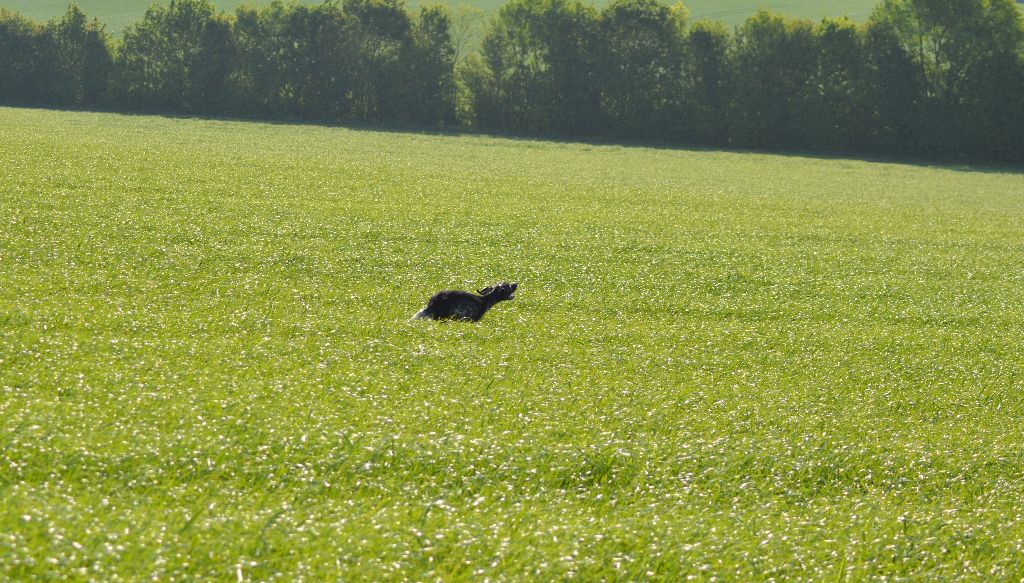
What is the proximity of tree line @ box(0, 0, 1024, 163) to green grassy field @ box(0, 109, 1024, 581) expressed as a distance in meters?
52.6

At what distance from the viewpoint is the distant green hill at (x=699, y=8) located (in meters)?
126

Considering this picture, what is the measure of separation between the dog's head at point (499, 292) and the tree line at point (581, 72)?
64.1m

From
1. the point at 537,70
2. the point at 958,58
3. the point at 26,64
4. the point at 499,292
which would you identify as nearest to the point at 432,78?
the point at 537,70

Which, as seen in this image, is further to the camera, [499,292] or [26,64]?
[26,64]

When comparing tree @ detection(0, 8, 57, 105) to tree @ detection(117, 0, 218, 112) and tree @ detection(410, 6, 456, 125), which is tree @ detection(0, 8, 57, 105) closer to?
tree @ detection(117, 0, 218, 112)

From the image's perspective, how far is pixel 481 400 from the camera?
1031 centimetres

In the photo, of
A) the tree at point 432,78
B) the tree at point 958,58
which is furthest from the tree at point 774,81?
the tree at point 432,78

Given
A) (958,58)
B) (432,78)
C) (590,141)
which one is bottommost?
(590,141)

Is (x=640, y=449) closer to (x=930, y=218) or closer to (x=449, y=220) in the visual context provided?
(x=449, y=220)

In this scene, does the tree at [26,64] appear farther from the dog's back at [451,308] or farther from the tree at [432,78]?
the dog's back at [451,308]

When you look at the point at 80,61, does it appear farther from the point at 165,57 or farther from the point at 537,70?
the point at 537,70

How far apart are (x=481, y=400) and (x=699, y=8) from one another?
13323 cm

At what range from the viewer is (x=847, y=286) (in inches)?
807

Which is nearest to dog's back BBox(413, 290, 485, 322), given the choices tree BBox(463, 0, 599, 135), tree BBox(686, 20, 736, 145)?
tree BBox(686, 20, 736, 145)
